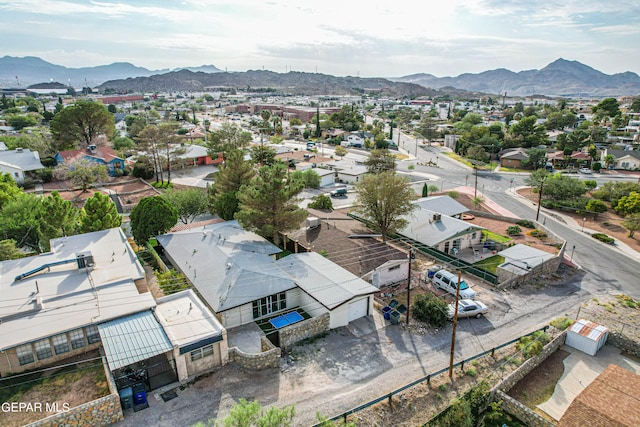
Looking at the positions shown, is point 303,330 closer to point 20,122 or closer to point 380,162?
point 380,162

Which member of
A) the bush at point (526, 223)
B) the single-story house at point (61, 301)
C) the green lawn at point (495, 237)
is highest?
the single-story house at point (61, 301)

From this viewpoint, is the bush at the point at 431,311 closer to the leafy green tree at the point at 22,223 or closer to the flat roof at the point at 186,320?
the flat roof at the point at 186,320

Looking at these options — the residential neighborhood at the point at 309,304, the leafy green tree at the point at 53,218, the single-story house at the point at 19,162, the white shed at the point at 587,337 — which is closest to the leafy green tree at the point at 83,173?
the residential neighborhood at the point at 309,304

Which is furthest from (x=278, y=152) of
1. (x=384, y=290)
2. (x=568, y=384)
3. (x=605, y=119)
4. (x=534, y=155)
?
(x=605, y=119)

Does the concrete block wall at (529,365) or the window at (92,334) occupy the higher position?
the window at (92,334)

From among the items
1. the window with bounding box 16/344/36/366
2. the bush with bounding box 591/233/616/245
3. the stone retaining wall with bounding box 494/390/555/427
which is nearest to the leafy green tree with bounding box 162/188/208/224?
the window with bounding box 16/344/36/366

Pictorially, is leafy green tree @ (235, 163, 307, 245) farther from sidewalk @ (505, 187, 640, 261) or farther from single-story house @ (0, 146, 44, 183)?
single-story house @ (0, 146, 44, 183)

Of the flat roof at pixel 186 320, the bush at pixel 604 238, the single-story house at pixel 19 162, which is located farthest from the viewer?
the single-story house at pixel 19 162
